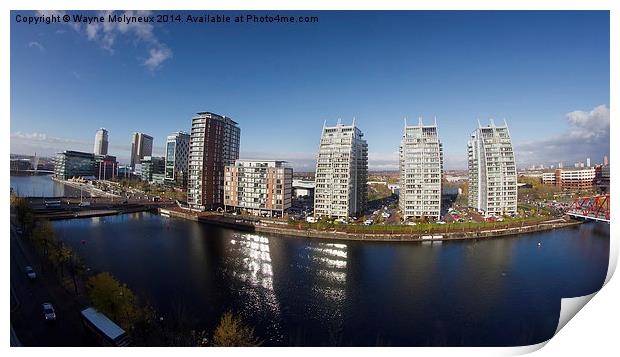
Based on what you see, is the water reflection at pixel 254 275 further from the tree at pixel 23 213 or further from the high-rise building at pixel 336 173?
the tree at pixel 23 213

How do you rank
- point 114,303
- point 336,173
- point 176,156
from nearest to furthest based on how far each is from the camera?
point 114,303, point 336,173, point 176,156

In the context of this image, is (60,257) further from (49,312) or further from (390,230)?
(390,230)

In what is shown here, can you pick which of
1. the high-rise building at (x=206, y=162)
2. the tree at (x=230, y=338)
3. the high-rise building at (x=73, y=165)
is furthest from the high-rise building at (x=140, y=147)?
the tree at (x=230, y=338)

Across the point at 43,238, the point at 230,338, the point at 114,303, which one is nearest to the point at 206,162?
the point at 43,238

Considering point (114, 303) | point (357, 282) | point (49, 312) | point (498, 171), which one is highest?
point (498, 171)

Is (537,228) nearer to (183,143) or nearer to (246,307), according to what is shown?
(246,307)

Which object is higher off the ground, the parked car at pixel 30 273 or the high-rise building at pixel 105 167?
the high-rise building at pixel 105 167
